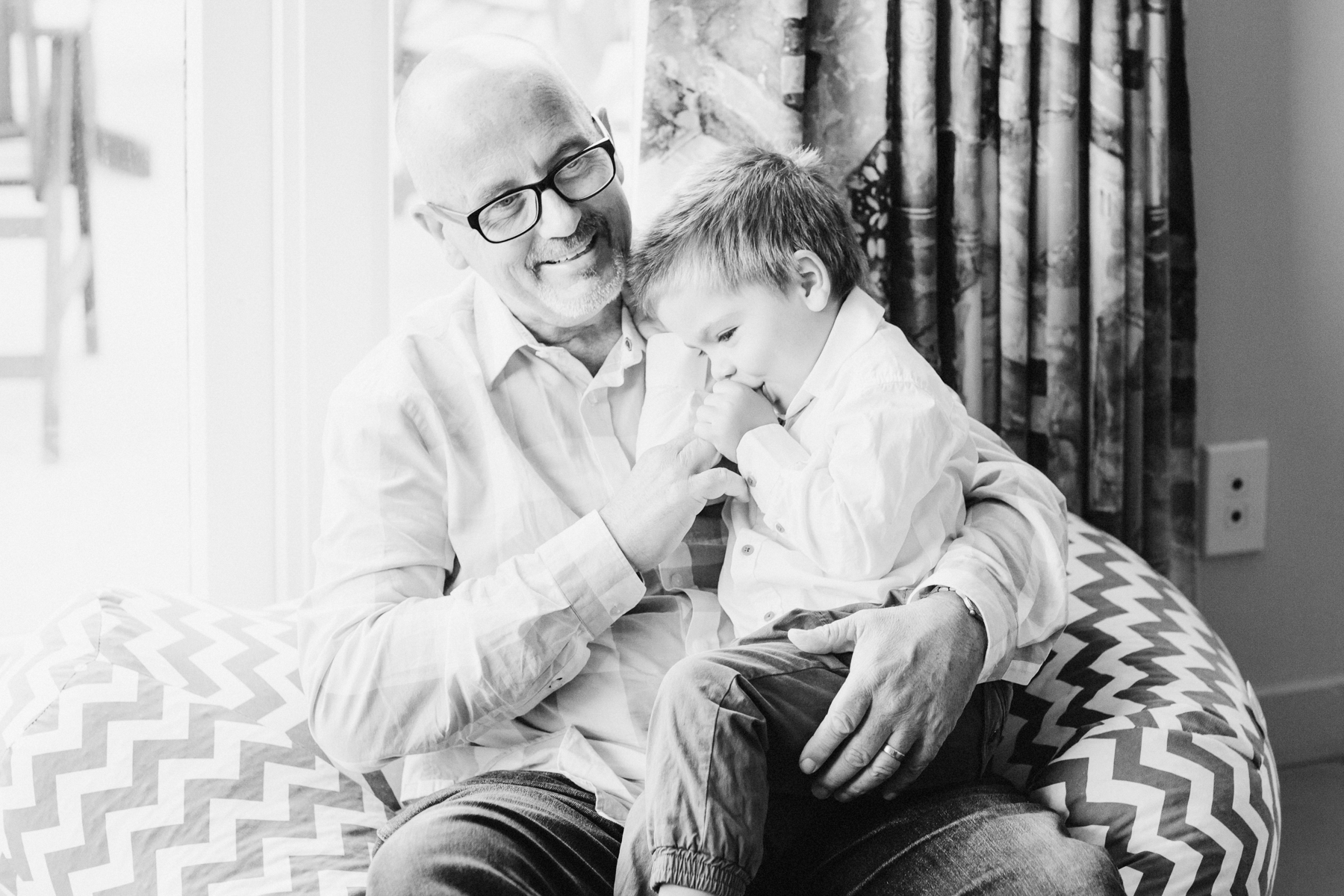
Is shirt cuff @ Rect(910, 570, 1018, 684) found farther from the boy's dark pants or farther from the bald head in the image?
the bald head

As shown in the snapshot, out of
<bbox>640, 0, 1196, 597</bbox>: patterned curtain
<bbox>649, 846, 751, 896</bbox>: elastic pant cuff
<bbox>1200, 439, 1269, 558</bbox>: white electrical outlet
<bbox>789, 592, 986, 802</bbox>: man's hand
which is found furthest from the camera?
<bbox>1200, 439, 1269, 558</bbox>: white electrical outlet

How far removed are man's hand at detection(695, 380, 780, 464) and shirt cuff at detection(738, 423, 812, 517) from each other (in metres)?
0.02

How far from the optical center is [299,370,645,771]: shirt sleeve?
134 centimetres

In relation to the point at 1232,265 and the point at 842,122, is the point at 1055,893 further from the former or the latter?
the point at 1232,265

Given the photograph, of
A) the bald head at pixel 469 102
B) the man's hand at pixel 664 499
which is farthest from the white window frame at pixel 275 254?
the man's hand at pixel 664 499

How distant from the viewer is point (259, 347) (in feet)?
6.44

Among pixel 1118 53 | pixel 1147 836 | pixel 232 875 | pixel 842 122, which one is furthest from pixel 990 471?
pixel 232 875

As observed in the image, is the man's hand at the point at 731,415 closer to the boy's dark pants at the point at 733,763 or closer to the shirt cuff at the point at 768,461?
the shirt cuff at the point at 768,461

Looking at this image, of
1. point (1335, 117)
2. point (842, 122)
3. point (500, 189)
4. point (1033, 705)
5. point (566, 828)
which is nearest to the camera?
point (566, 828)

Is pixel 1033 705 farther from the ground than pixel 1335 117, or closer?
closer

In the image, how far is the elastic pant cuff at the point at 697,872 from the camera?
1.10 metres

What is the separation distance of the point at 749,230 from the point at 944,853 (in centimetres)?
68

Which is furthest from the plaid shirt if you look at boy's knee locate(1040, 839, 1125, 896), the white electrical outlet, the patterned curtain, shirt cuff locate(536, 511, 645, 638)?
the white electrical outlet

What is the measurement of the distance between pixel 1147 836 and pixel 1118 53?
1219mm
